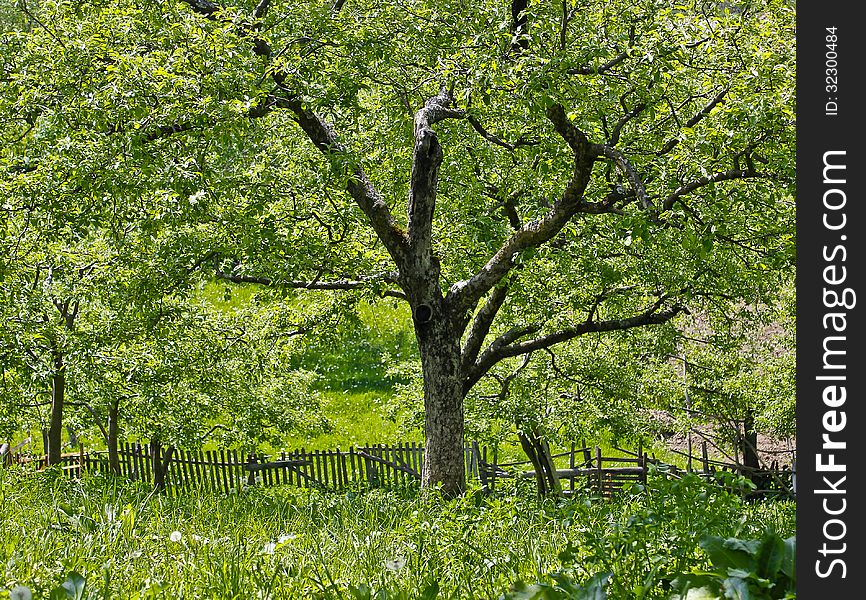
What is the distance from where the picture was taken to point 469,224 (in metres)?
11.4

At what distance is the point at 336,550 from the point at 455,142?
7.59m

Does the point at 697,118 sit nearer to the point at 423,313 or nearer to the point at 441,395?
the point at 423,313

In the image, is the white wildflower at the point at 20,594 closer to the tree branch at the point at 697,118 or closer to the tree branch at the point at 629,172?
the tree branch at the point at 629,172

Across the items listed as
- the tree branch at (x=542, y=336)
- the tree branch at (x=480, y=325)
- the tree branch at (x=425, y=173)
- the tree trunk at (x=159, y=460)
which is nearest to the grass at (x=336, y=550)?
the tree branch at (x=425, y=173)

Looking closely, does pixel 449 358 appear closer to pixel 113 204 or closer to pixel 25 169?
pixel 113 204

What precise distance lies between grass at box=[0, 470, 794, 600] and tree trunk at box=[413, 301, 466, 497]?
4.35 meters

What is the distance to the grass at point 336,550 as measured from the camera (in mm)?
3379

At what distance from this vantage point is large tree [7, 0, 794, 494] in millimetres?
7414

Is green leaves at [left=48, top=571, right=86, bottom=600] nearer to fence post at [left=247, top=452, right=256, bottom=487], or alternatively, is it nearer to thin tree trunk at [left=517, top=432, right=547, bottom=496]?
thin tree trunk at [left=517, top=432, right=547, bottom=496]

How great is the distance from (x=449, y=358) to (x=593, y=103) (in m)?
3.49

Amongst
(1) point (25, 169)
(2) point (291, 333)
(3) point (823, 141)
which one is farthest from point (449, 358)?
(3) point (823, 141)

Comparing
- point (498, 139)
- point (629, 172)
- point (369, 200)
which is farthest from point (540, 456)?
point (629, 172)

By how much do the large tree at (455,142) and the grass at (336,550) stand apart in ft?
9.66

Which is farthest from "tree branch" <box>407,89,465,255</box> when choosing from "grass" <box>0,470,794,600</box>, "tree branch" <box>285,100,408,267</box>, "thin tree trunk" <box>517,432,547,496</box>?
"thin tree trunk" <box>517,432,547,496</box>
